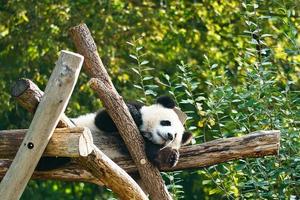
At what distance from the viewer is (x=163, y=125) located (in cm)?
706

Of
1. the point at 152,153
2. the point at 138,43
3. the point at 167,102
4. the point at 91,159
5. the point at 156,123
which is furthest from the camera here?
the point at 138,43

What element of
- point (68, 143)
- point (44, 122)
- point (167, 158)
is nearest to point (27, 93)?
→ point (44, 122)

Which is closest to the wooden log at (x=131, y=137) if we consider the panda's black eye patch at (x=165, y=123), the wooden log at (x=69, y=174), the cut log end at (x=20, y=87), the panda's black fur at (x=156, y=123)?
the panda's black fur at (x=156, y=123)

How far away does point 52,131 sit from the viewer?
527cm

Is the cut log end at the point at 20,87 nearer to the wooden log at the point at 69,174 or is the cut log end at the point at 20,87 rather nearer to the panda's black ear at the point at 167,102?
the wooden log at the point at 69,174

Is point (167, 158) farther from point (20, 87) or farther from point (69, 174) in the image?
point (20, 87)

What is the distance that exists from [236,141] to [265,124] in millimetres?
1220

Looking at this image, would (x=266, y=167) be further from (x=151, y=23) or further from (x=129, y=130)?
(x=151, y=23)

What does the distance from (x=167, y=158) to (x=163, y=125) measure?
2.55 feet

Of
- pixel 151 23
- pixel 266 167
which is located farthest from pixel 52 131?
pixel 151 23

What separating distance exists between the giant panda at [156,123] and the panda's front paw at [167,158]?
16 cm

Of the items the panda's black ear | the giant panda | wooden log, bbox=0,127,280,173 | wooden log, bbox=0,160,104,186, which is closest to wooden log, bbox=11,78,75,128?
wooden log, bbox=0,127,280,173

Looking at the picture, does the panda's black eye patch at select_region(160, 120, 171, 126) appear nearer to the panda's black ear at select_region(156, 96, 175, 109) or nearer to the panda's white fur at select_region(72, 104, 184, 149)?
the panda's white fur at select_region(72, 104, 184, 149)

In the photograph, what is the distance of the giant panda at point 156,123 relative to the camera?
6852 millimetres
